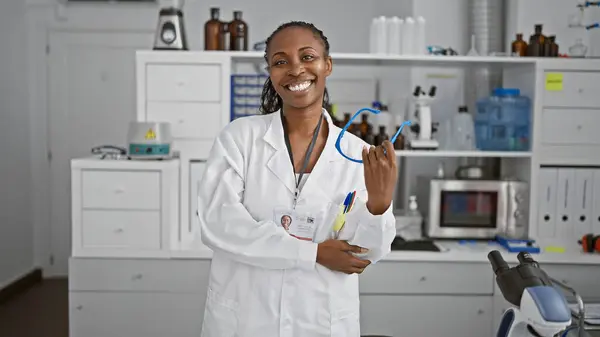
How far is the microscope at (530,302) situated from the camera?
1.07 m

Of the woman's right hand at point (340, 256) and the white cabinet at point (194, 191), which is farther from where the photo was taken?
the white cabinet at point (194, 191)

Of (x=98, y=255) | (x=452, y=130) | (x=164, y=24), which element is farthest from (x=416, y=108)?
(x=98, y=255)

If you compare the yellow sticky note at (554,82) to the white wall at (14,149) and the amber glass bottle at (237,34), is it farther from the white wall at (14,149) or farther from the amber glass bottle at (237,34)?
the white wall at (14,149)

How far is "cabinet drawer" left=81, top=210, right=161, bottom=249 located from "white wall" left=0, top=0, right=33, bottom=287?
1.69 meters

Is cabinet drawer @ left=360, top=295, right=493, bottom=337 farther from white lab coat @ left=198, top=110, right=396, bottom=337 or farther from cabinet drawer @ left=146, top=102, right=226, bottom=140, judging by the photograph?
white lab coat @ left=198, top=110, right=396, bottom=337

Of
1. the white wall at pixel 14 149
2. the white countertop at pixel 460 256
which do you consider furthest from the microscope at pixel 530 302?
the white wall at pixel 14 149

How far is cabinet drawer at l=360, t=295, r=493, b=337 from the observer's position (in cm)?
295

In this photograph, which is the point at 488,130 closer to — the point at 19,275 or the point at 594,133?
the point at 594,133

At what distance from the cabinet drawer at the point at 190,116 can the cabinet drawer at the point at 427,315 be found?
110 centimetres

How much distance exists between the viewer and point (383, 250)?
1.47 meters

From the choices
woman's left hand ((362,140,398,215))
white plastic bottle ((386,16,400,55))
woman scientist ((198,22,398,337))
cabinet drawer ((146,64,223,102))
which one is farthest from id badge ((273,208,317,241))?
white plastic bottle ((386,16,400,55))

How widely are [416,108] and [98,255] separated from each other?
1727 millimetres

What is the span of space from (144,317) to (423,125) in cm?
165

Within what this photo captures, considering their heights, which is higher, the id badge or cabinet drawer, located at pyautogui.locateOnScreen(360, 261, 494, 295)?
the id badge
